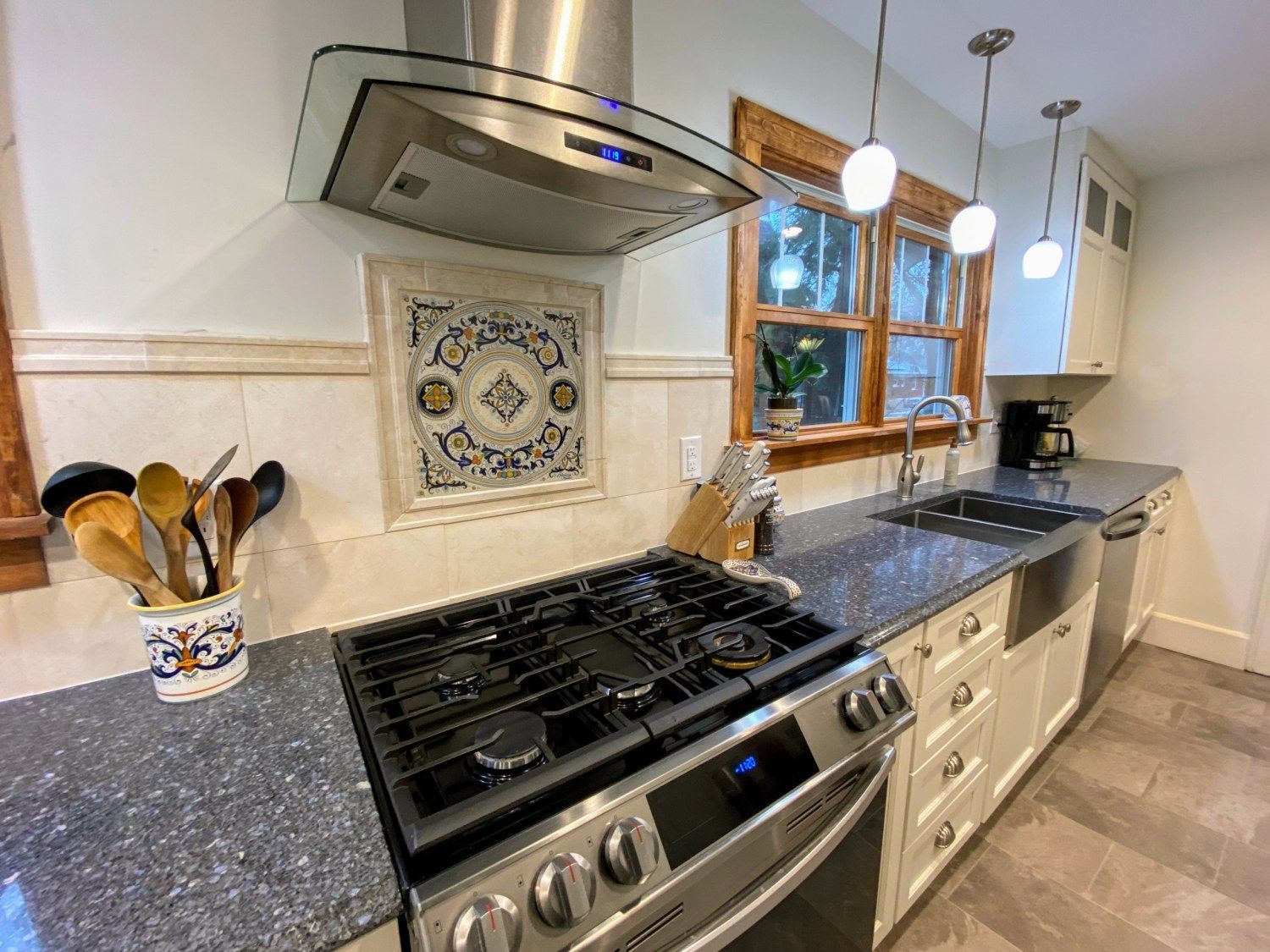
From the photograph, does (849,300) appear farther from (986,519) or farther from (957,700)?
(957,700)

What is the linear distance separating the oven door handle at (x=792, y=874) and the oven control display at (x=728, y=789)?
0.37 feet

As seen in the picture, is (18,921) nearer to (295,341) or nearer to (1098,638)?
(295,341)

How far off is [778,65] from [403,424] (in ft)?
4.89

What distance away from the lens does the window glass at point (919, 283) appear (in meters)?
2.22

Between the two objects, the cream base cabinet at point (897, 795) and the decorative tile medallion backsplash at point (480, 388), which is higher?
the decorative tile medallion backsplash at point (480, 388)

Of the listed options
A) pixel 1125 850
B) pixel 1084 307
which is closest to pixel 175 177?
pixel 1125 850

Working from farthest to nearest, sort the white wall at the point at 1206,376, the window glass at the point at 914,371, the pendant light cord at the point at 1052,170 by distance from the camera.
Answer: the white wall at the point at 1206,376, the window glass at the point at 914,371, the pendant light cord at the point at 1052,170

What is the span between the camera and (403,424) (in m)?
1.02

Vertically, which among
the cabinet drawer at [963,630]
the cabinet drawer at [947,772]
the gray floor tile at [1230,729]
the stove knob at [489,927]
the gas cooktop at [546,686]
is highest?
the gas cooktop at [546,686]

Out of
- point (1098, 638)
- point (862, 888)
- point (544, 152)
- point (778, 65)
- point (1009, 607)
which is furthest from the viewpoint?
point (1098, 638)

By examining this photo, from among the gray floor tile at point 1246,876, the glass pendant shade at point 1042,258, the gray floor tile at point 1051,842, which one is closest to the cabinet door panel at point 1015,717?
the gray floor tile at point 1051,842

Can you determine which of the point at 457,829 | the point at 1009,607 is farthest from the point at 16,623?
the point at 1009,607

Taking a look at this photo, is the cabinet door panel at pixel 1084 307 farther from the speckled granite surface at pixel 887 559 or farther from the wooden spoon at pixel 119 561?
the wooden spoon at pixel 119 561

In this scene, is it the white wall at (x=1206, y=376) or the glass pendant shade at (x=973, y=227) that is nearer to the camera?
the glass pendant shade at (x=973, y=227)
